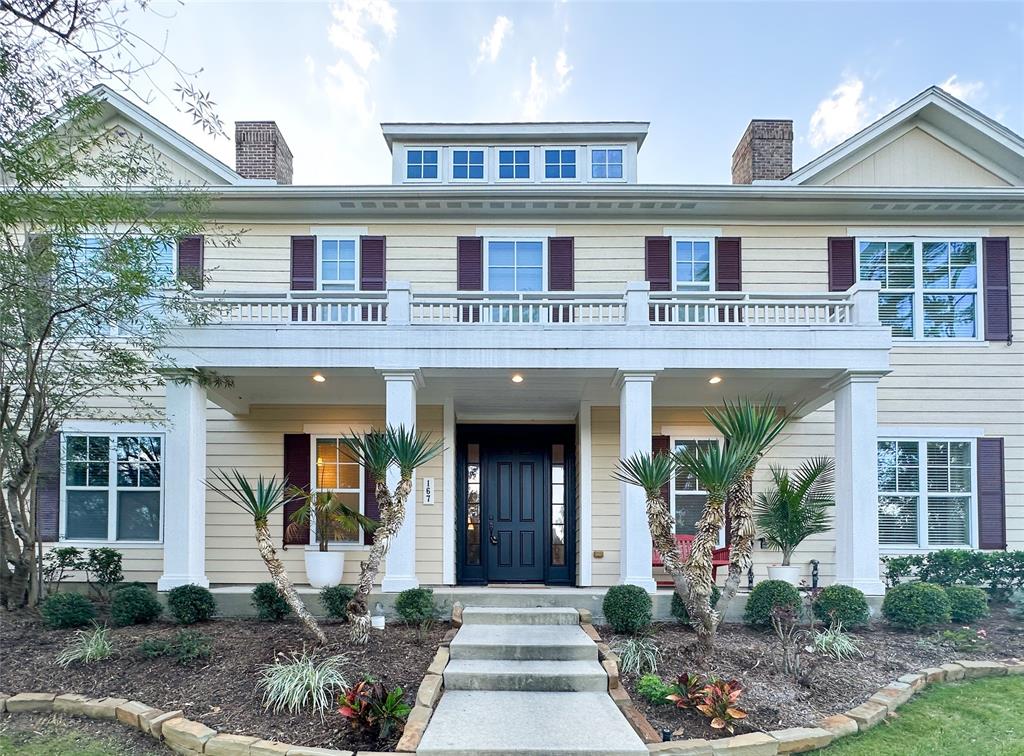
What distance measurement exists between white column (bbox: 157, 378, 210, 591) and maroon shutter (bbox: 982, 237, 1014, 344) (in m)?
11.4

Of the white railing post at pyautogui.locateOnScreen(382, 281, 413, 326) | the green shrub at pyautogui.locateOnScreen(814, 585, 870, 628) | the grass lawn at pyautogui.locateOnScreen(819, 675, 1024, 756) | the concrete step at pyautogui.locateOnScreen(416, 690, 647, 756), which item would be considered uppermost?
the white railing post at pyautogui.locateOnScreen(382, 281, 413, 326)

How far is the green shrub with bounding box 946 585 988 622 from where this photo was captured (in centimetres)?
759

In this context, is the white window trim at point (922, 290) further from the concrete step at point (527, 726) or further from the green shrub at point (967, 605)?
the concrete step at point (527, 726)

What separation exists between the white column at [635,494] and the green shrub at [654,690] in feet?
7.47

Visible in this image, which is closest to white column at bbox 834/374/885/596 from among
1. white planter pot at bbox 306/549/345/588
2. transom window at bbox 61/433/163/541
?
white planter pot at bbox 306/549/345/588

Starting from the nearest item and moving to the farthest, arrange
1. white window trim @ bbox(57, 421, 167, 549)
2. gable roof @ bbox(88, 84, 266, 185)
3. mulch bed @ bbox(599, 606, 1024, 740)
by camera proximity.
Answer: mulch bed @ bbox(599, 606, 1024, 740)
white window trim @ bbox(57, 421, 167, 549)
gable roof @ bbox(88, 84, 266, 185)

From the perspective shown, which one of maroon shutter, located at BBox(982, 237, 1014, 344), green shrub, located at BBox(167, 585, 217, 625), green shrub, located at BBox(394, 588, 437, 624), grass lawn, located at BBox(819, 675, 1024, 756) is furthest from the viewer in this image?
maroon shutter, located at BBox(982, 237, 1014, 344)

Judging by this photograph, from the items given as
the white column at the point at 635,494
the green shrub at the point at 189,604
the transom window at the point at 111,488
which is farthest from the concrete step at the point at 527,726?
the transom window at the point at 111,488

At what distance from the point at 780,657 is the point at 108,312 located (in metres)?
7.47

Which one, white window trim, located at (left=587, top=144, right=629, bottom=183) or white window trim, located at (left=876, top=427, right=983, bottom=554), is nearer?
white window trim, located at (left=876, top=427, right=983, bottom=554)

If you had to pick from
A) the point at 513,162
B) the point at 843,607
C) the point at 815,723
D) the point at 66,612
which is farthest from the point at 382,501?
the point at 513,162

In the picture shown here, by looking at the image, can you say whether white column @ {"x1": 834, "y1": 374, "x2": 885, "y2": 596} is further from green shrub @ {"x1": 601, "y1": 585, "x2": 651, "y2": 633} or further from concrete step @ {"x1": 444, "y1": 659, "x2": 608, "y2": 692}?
concrete step @ {"x1": 444, "y1": 659, "x2": 608, "y2": 692}

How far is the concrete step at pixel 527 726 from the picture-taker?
4336 mm

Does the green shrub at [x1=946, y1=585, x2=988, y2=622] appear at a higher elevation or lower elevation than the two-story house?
lower
